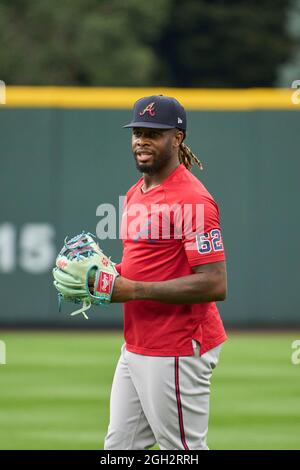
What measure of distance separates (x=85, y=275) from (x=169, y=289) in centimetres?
40

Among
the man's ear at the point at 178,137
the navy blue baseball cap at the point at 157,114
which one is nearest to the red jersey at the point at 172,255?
the man's ear at the point at 178,137

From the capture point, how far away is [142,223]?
5.68 meters

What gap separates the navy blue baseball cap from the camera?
5.65 m

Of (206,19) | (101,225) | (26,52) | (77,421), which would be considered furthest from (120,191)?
(206,19)

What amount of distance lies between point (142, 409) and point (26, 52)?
2808 cm

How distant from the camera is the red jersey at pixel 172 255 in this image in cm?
553

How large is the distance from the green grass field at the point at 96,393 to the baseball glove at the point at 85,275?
222cm

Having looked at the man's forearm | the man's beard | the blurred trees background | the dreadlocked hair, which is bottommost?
the man's forearm

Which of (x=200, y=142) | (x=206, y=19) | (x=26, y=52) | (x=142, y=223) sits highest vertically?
(x=206, y=19)

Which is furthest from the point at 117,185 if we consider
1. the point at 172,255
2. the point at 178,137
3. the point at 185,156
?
the point at 172,255

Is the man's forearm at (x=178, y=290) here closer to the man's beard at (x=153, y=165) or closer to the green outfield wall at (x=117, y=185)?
the man's beard at (x=153, y=165)

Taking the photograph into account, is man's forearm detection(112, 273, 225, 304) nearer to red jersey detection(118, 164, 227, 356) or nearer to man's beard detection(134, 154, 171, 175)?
red jersey detection(118, 164, 227, 356)

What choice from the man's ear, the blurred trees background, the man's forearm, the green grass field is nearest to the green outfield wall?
the green grass field
